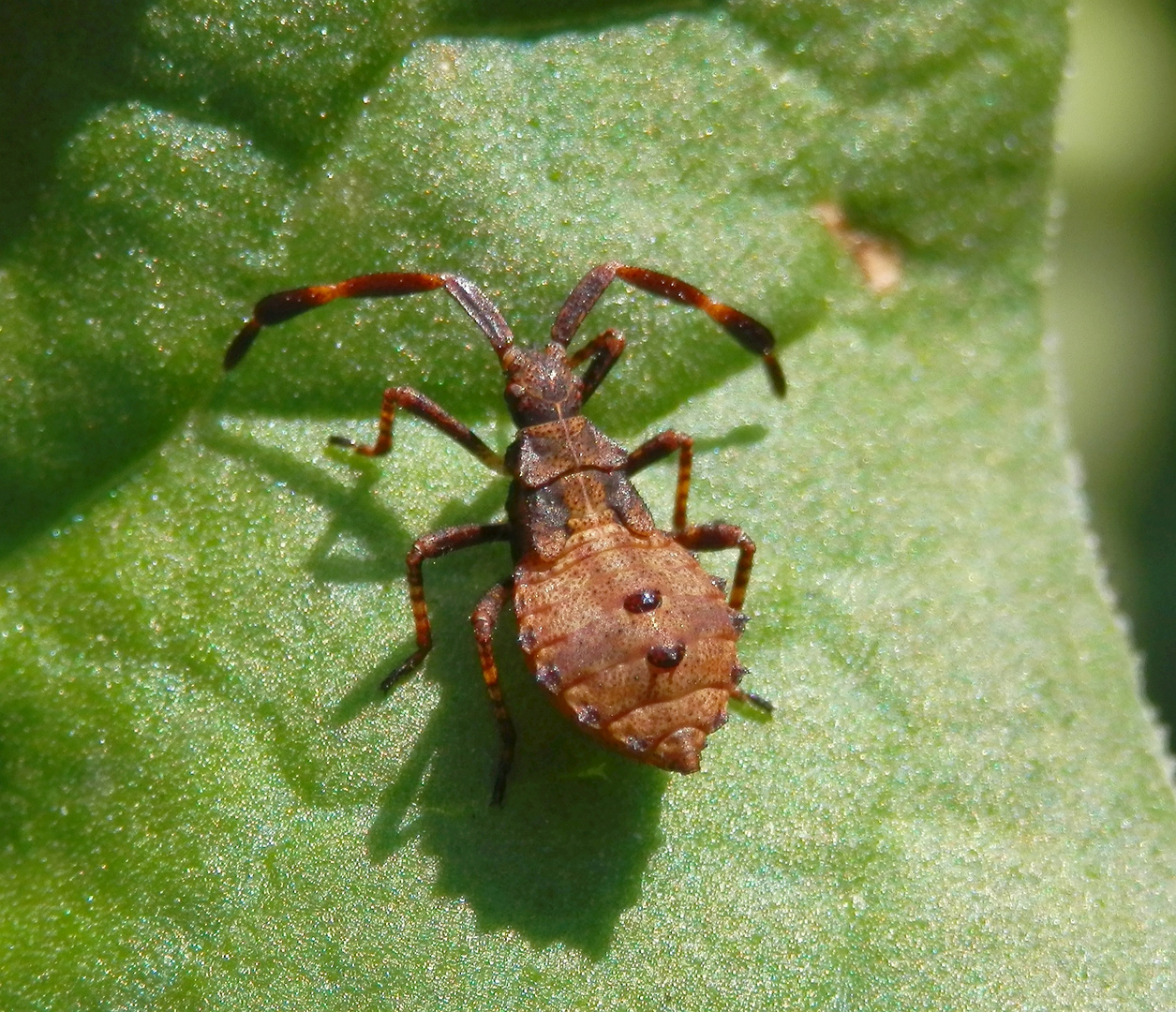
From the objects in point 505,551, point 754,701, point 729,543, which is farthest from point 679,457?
point 754,701

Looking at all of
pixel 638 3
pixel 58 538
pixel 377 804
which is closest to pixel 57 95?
pixel 58 538

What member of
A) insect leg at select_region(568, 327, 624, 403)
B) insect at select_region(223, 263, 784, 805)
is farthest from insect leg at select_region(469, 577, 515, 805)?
insect leg at select_region(568, 327, 624, 403)

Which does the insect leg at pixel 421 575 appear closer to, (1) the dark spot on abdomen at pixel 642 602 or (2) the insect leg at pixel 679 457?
(2) the insect leg at pixel 679 457

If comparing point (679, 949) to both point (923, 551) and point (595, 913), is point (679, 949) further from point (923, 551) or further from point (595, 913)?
point (923, 551)

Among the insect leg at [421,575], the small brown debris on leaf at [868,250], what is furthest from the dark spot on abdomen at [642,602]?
the small brown debris on leaf at [868,250]

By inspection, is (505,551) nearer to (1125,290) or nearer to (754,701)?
(754,701)

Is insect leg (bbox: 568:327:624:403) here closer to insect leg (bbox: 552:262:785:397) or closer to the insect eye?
insect leg (bbox: 552:262:785:397)
